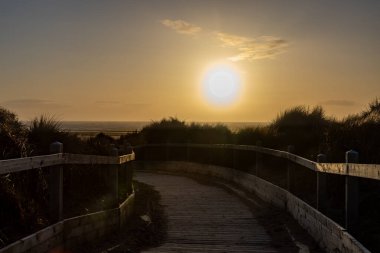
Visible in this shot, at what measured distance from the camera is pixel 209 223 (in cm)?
1191

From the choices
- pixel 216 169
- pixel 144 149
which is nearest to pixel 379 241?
pixel 216 169

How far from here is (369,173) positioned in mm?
6227

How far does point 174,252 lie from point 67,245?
1.94m

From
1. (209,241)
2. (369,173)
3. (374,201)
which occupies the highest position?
(369,173)

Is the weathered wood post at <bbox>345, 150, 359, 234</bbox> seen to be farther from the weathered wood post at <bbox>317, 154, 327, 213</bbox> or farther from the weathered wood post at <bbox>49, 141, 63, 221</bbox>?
the weathered wood post at <bbox>49, 141, 63, 221</bbox>

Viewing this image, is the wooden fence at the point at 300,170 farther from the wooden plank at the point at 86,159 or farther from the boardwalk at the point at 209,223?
the wooden plank at the point at 86,159

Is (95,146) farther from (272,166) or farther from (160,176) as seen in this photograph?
(160,176)

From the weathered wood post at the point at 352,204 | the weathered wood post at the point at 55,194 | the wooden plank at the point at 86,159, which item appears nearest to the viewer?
the weathered wood post at the point at 352,204

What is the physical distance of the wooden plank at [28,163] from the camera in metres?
6.02

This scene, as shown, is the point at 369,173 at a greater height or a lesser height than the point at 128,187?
greater

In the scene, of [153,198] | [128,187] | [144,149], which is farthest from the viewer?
[144,149]

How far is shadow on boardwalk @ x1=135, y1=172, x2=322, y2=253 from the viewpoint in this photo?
31.0ft

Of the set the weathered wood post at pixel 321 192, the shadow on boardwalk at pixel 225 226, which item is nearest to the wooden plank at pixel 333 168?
the weathered wood post at pixel 321 192

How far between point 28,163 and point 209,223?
6.04 metres
